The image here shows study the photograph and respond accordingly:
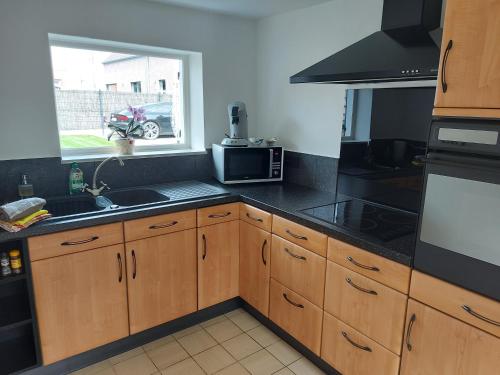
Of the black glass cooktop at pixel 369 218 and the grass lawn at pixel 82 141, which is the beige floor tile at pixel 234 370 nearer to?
the black glass cooktop at pixel 369 218

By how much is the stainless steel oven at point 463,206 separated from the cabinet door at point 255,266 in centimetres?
106

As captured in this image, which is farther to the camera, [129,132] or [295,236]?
[129,132]

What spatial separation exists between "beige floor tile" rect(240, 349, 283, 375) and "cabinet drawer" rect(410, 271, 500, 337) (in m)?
1.01

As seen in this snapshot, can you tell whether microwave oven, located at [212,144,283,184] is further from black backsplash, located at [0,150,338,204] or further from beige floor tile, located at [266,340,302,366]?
beige floor tile, located at [266,340,302,366]

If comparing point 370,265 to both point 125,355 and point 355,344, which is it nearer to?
point 355,344

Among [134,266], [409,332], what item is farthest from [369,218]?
[134,266]

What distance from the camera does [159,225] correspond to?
2121 mm

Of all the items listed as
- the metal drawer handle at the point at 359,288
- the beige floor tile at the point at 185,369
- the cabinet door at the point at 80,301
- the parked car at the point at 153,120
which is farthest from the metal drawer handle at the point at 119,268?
the metal drawer handle at the point at 359,288

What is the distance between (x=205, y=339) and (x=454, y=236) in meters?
1.68

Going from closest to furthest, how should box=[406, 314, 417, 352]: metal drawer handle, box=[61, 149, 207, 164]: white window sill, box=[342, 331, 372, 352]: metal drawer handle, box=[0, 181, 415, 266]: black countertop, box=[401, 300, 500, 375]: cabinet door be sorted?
box=[401, 300, 500, 375]: cabinet door
box=[406, 314, 417, 352]: metal drawer handle
box=[0, 181, 415, 266]: black countertop
box=[342, 331, 372, 352]: metal drawer handle
box=[61, 149, 207, 164]: white window sill

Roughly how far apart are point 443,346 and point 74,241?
71.1 inches

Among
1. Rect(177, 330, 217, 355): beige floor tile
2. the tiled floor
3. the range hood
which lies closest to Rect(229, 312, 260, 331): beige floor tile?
the tiled floor

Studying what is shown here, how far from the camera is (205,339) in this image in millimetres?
2305

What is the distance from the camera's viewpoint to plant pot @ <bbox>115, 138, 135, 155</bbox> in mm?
2572
